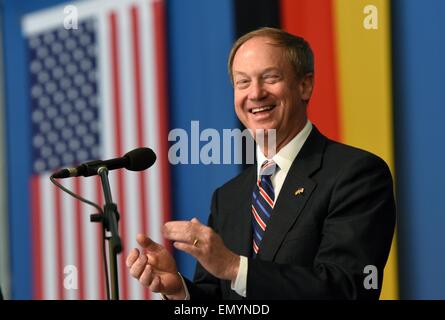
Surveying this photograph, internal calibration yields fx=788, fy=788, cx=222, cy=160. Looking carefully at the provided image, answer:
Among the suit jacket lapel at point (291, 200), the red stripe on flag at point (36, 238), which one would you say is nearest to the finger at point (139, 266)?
the suit jacket lapel at point (291, 200)

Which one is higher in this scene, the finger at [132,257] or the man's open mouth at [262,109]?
the man's open mouth at [262,109]

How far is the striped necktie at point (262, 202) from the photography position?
2.51 meters

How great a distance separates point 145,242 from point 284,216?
49 cm

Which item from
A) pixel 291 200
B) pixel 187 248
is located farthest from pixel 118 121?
pixel 187 248

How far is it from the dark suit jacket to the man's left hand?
121mm

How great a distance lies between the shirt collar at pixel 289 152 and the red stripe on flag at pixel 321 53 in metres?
0.85

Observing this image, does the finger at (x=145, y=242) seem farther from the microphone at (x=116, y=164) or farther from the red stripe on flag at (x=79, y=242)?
the red stripe on flag at (x=79, y=242)

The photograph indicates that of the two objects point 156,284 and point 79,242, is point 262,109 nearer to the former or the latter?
point 156,284

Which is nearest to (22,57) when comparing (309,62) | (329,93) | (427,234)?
(329,93)

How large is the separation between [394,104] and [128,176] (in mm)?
1333

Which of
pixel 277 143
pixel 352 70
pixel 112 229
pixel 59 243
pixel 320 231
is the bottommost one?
pixel 59 243

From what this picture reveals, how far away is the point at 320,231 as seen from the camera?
7.79 ft

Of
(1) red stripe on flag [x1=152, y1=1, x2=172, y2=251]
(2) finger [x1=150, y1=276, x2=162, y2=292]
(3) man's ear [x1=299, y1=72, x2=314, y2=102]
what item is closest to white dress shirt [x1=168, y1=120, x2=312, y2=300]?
(3) man's ear [x1=299, y1=72, x2=314, y2=102]
